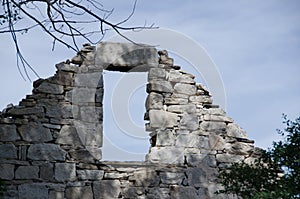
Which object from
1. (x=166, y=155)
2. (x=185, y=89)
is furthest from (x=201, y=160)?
(x=185, y=89)

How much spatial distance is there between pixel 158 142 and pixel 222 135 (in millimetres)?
918

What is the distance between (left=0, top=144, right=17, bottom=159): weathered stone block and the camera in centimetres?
737

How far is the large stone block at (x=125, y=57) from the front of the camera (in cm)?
809

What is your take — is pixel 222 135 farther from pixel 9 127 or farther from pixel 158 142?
pixel 9 127

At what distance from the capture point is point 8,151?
7.40 m

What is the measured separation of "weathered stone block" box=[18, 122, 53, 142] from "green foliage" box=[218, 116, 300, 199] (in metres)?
2.40

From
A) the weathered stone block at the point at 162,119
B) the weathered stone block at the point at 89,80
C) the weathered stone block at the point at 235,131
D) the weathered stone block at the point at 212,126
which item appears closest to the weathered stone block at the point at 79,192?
the weathered stone block at the point at 162,119

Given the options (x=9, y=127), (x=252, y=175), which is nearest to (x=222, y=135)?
(x=252, y=175)

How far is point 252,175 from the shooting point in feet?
20.2

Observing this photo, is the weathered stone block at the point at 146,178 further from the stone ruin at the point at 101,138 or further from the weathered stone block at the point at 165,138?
the weathered stone block at the point at 165,138

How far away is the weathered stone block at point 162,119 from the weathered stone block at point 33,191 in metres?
1.65

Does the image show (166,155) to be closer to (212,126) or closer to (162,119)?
(162,119)

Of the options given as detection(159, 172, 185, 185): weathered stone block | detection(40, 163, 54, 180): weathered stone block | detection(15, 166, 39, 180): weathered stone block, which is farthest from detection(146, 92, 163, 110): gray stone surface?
detection(15, 166, 39, 180): weathered stone block

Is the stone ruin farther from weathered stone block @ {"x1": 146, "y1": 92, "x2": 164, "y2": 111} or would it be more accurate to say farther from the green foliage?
the green foliage
